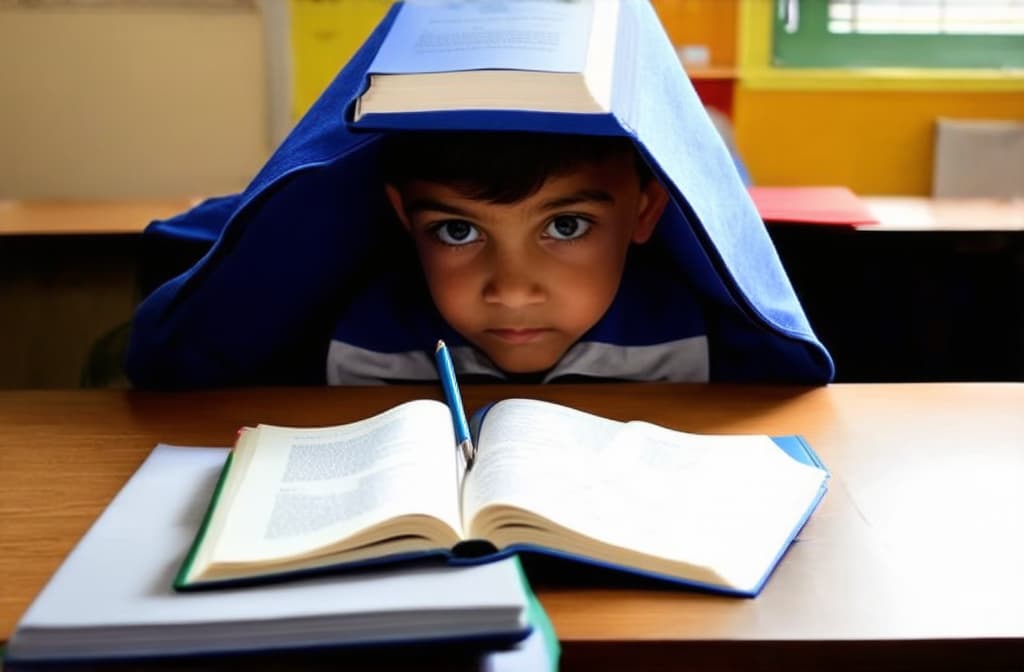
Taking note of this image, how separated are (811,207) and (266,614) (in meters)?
1.17

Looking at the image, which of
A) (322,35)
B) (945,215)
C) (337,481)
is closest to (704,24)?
(322,35)

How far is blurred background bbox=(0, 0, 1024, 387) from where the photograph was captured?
1745mm

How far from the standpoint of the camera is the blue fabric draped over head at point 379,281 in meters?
1.11

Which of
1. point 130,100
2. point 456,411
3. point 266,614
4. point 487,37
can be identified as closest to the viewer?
point 266,614

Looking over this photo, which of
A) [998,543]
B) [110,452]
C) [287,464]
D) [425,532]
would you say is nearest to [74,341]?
[110,452]

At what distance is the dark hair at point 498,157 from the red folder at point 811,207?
42 centimetres

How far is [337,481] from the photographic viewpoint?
81 cm

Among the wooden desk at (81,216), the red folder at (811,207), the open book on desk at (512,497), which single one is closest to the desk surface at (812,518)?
the open book on desk at (512,497)

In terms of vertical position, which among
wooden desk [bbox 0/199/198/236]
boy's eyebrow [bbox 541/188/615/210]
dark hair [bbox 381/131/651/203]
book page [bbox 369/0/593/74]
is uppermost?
book page [bbox 369/0/593/74]

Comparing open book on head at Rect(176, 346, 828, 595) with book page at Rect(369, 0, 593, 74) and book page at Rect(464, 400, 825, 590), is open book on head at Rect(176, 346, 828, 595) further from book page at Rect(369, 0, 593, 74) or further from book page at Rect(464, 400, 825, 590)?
book page at Rect(369, 0, 593, 74)

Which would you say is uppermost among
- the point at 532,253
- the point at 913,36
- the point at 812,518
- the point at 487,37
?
the point at 487,37

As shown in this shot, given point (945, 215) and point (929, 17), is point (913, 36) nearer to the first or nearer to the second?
point (929, 17)

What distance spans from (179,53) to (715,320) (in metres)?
1.61

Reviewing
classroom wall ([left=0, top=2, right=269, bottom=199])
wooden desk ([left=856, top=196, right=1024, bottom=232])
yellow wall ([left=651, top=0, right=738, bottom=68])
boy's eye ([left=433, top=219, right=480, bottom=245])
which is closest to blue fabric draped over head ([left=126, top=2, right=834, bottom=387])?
boy's eye ([left=433, top=219, right=480, bottom=245])
